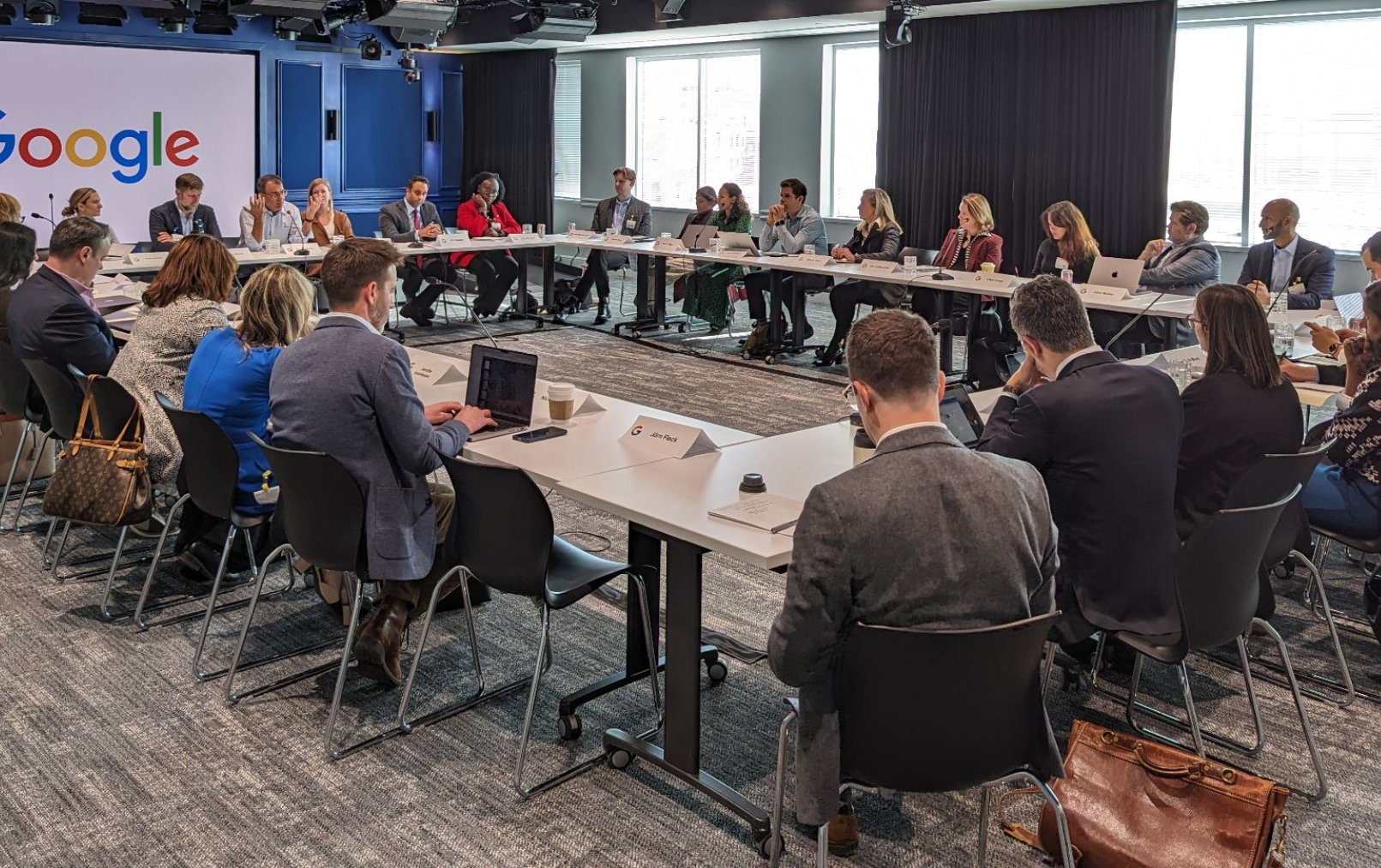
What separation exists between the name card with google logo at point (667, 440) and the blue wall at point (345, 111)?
1103 centimetres

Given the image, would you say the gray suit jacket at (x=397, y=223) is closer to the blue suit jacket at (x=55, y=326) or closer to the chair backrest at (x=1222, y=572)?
the blue suit jacket at (x=55, y=326)

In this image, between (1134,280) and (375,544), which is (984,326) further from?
(375,544)

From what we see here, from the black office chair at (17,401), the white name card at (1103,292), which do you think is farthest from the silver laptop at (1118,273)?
the black office chair at (17,401)

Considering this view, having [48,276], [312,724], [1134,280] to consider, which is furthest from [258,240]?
[312,724]

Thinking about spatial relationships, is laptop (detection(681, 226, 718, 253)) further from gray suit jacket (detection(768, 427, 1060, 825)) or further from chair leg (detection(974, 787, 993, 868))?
gray suit jacket (detection(768, 427, 1060, 825))

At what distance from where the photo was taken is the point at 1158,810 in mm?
2707

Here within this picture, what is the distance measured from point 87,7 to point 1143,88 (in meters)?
9.67

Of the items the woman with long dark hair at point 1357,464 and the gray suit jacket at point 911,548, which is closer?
the gray suit jacket at point 911,548

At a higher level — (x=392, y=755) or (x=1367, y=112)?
(x=1367, y=112)

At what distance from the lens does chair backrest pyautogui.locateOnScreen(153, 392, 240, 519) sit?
11.8 ft

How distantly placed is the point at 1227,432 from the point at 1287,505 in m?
0.35

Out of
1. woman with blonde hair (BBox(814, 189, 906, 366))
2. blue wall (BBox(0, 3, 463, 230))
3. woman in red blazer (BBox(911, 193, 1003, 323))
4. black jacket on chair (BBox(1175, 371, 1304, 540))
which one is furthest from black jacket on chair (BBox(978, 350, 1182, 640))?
blue wall (BBox(0, 3, 463, 230))

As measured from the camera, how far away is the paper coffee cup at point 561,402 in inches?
155

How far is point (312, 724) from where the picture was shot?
3.49 meters
